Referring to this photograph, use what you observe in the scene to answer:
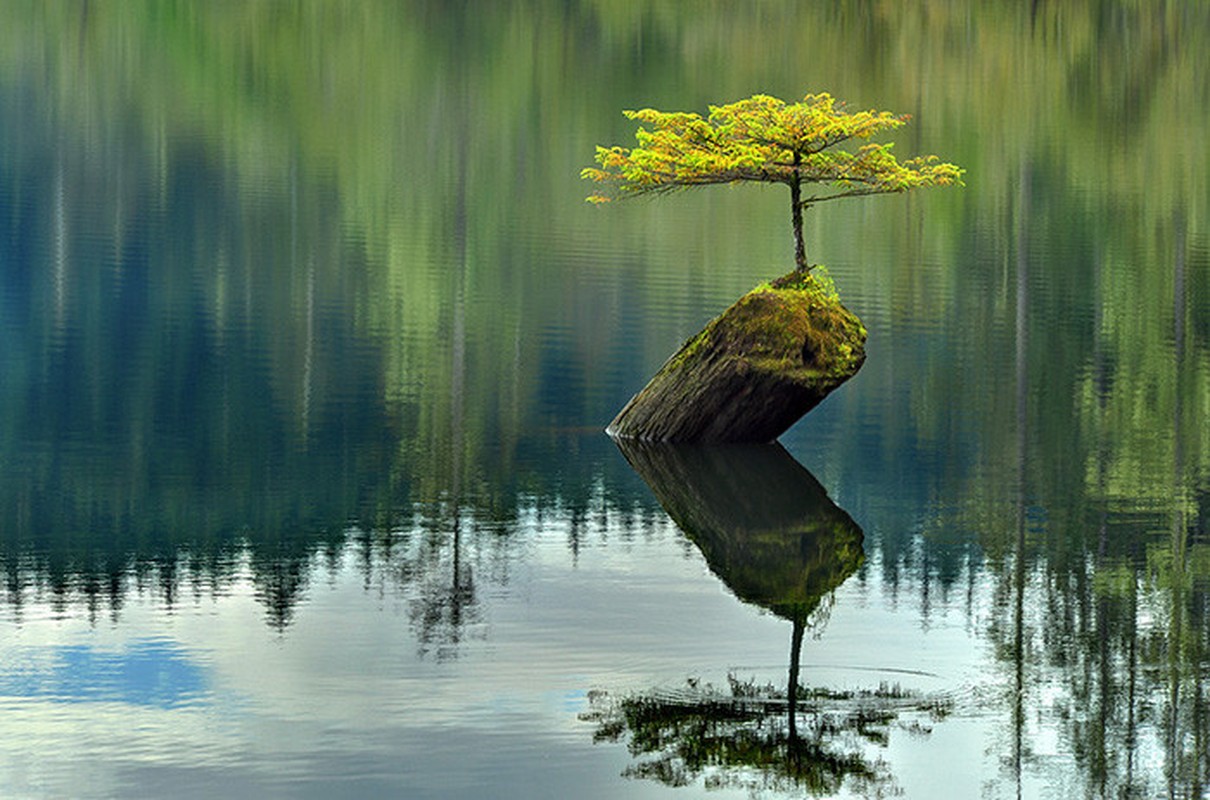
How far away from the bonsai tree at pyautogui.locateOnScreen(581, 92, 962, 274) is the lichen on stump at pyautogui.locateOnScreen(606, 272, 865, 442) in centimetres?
192

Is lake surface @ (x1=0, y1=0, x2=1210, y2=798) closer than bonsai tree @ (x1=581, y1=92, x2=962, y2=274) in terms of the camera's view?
Yes

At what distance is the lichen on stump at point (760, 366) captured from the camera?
39344mm

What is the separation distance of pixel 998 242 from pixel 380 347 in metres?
76.5

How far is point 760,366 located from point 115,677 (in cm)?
2174

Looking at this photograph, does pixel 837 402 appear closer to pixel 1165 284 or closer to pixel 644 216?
pixel 1165 284

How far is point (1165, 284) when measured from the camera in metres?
109

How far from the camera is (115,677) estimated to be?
64.1 ft

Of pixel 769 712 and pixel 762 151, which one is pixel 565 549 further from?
pixel 762 151

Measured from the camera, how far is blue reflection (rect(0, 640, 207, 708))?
1877 cm

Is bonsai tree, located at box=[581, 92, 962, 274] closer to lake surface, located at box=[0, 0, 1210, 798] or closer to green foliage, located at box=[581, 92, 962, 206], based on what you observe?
green foliage, located at box=[581, 92, 962, 206]

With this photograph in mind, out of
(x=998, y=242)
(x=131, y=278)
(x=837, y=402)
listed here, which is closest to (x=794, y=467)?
(x=837, y=402)

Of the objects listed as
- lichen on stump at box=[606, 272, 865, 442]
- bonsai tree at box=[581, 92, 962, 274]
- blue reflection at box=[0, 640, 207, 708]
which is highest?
bonsai tree at box=[581, 92, 962, 274]

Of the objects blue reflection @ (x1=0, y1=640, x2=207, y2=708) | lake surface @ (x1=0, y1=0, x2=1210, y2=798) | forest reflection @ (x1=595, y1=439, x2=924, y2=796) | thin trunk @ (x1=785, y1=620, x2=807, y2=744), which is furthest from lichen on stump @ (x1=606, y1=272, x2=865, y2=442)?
blue reflection @ (x1=0, y1=640, x2=207, y2=708)

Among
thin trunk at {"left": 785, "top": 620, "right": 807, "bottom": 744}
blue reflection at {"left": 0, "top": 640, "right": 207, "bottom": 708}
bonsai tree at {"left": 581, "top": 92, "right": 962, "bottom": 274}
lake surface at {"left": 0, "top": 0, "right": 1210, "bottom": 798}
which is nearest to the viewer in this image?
lake surface at {"left": 0, "top": 0, "right": 1210, "bottom": 798}
